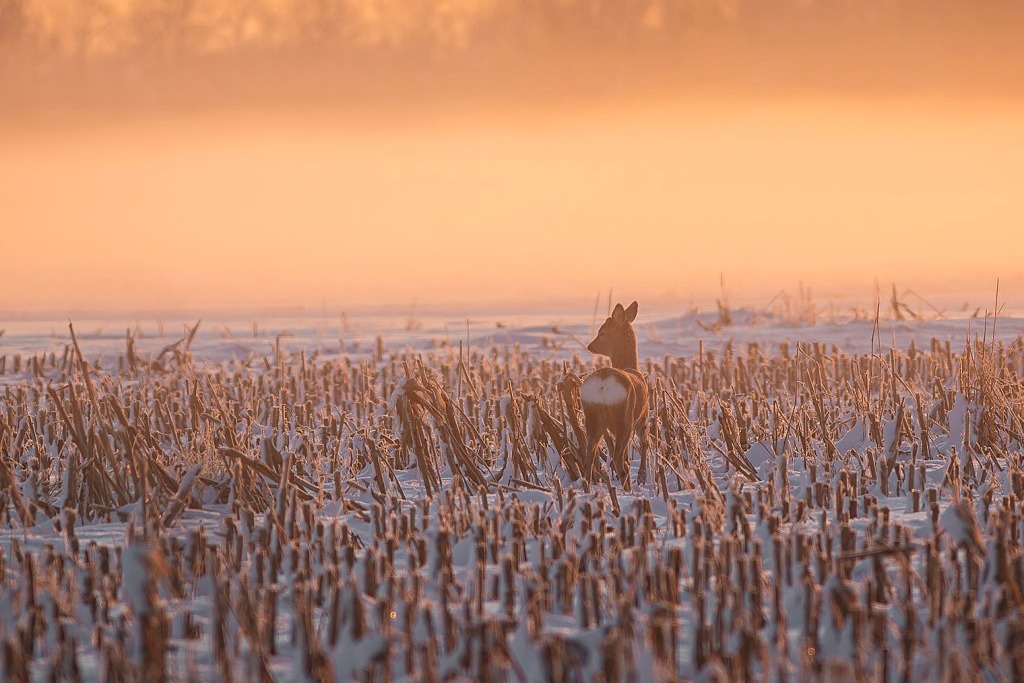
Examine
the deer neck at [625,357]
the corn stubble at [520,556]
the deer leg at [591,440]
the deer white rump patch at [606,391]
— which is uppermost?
the deer neck at [625,357]

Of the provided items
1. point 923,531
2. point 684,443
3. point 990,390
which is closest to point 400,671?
point 923,531

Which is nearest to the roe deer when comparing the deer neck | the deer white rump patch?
the deer white rump patch

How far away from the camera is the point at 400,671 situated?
327 cm

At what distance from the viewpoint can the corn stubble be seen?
10.5 ft

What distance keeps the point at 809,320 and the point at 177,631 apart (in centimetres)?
1574

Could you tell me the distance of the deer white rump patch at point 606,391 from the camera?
19.6 ft

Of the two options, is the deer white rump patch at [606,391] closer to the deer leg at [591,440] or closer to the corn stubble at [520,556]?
the deer leg at [591,440]

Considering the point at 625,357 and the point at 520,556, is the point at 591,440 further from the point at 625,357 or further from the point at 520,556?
the point at 520,556

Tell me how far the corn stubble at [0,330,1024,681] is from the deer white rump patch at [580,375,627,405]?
0.37 m

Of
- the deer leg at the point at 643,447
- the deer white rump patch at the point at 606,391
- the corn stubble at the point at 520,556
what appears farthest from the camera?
the deer leg at the point at 643,447

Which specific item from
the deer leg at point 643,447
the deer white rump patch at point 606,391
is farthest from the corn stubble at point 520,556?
the deer white rump patch at point 606,391

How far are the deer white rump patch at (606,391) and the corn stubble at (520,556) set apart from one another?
0.37 m

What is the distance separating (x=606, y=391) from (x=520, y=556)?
172 cm

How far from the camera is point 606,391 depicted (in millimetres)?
5977
